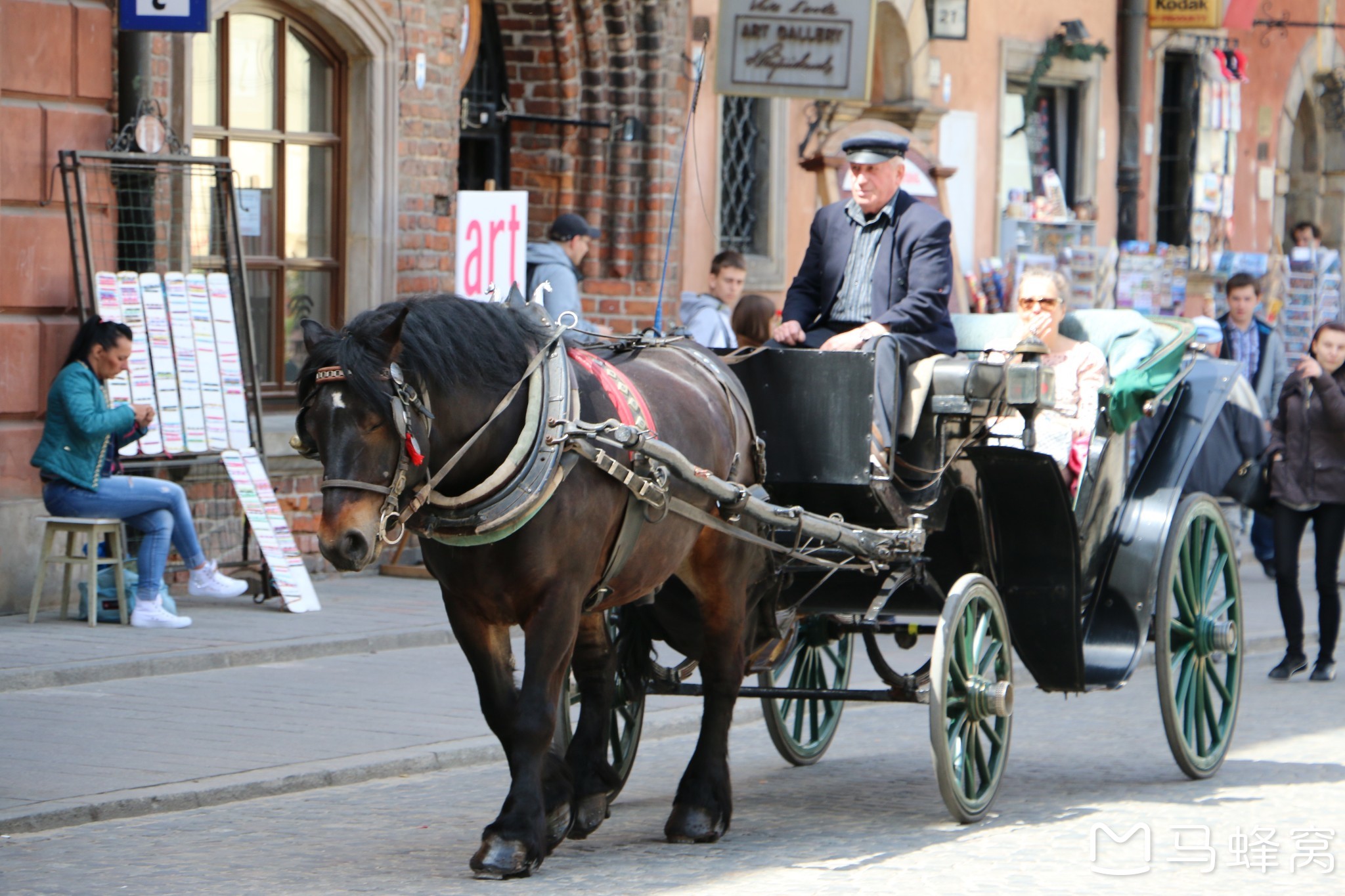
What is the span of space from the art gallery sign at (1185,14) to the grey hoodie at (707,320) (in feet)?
30.5

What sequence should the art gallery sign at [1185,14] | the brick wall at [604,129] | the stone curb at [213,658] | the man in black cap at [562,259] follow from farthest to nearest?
the art gallery sign at [1185,14] < the brick wall at [604,129] < the man in black cap at [562,259] < the stone curb at [213,658]

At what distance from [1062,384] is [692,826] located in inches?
93.8

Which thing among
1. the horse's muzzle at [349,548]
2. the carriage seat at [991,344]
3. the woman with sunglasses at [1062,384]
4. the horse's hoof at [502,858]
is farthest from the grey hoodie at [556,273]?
the horse's muzzle at [349,548]

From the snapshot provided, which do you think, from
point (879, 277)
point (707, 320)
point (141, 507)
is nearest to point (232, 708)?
point (141, 507)

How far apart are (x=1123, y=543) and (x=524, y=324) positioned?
2751 mm

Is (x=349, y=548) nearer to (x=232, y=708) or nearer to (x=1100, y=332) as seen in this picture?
(x=232, y=708)

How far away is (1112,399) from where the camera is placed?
24.5 ft

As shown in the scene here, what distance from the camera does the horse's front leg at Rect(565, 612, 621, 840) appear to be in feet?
20.4

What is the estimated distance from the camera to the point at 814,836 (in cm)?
637

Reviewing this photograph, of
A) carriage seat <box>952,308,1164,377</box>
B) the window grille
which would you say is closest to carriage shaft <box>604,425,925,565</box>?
carriage seat <box>952,308,1164,377</box>

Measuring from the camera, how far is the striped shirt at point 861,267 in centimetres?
714

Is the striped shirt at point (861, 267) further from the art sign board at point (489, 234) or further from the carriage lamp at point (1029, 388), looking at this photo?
the art sign board at point (489, 234)

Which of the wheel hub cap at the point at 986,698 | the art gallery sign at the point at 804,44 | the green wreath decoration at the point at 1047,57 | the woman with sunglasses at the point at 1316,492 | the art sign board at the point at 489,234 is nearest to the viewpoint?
the wheel hub cap at the point at 986,698

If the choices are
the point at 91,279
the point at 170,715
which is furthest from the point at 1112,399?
the point at 91,279
